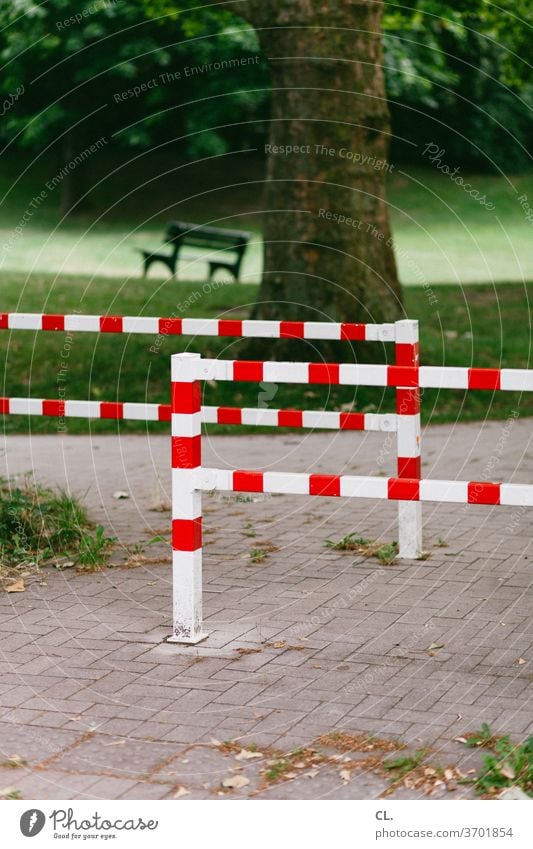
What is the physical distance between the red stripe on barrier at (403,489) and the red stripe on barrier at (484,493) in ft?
0.76

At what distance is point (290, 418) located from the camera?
7.49 m

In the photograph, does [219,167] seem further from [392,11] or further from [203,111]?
[392,11]

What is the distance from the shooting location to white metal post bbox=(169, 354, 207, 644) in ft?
18.7

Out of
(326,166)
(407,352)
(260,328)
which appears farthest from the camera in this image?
(326,166)

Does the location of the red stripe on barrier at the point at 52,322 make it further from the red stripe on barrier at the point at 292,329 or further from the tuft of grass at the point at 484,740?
the tuft of grass at the point at 484,740

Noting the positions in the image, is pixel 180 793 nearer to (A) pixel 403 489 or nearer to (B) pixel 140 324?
(A) pixel 403 489

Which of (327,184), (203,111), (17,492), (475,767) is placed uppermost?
(203,111)

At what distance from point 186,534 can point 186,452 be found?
0.35m

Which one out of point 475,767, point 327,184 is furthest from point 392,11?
point 475,767

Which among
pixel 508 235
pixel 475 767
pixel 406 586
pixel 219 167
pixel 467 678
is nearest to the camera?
pixel 475 767

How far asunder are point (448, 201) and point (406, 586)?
3991 cm

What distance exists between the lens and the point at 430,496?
538cm

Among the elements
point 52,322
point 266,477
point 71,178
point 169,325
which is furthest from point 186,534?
point 71,178

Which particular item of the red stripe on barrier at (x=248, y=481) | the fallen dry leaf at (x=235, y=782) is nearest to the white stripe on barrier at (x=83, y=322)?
the red stripe on barrier at (x=248, y=481)
